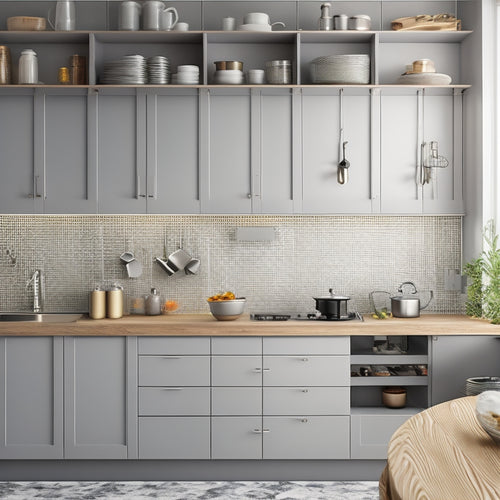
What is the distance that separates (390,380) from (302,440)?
66 centimetres

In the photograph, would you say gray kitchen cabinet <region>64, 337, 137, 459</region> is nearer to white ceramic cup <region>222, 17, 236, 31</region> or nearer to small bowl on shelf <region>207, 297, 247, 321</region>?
small bowl on shelf <region>207, 297, 247, 321</region>

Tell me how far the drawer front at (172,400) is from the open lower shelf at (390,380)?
94 cm

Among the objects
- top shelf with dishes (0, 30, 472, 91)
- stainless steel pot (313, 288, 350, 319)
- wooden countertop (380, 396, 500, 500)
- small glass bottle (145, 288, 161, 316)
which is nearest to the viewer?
wooden countertop (380, 396, 500, 500)

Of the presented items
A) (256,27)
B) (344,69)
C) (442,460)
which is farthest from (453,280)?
(442,460)

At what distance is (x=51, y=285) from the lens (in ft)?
14.8

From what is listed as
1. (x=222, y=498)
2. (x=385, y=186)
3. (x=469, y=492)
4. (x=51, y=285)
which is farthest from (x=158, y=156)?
(x=469, y=492)

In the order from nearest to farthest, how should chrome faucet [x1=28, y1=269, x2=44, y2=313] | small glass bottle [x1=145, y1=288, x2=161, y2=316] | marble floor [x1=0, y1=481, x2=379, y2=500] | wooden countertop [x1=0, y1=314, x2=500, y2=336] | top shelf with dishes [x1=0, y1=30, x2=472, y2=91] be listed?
1. marble floor [x1=0, y1=481, x2=379, y2=500]
2. wooden countertop [x1=0, y1=314, x2=500, y2=336]
3. top shelf with dishes [x1=0, y1=30, x2=472, y2=91]
4. small glass bottle [x1=145, y1=288, x2=161, y2=316]
5. chrome faucet [x1=28, y1=269, x2=44, y2=313]

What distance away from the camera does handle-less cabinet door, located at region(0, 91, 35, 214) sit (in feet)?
13.8

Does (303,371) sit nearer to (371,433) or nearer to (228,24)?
(371,433)

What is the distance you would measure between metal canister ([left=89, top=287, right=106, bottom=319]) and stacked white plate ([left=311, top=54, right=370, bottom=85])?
→ 6.54 ft

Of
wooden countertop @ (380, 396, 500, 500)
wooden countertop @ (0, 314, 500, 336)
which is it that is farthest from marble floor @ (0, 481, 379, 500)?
wooden countertop @ (380, 396, 500, 500)

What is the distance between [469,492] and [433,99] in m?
3.33

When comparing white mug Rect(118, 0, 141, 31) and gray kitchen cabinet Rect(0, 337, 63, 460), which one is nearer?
gray kitchen cabinet Rect(0, 337, 63, 460)

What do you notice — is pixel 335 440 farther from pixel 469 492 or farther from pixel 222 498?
pixel 469 492
